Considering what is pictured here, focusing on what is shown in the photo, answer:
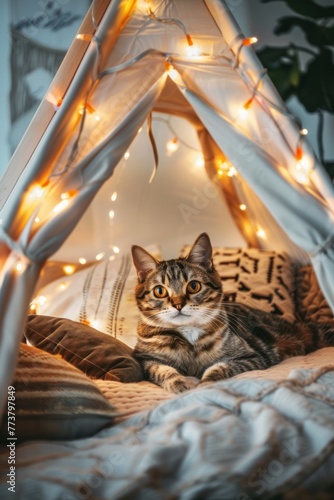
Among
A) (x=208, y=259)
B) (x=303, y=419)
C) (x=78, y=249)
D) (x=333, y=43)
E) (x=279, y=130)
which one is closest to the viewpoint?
(x=303, y=419)

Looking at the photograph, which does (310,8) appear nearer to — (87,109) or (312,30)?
(312,30)

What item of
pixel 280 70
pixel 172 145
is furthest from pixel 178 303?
pixel 280 70

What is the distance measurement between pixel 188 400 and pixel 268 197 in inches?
20.6

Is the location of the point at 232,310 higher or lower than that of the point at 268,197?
lower

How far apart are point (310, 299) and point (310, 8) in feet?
4.18

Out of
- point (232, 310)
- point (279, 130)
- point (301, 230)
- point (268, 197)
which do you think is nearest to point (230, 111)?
point (279, 130)

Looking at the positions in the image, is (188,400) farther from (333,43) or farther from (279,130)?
(333,43)

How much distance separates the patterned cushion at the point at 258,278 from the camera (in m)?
2.02

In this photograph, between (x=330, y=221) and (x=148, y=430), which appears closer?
(x=148, y=430)

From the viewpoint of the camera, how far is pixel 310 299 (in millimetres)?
2045

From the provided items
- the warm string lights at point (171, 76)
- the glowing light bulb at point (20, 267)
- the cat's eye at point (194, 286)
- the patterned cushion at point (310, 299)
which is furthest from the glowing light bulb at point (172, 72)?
the patterned cushion at point (310, 299)

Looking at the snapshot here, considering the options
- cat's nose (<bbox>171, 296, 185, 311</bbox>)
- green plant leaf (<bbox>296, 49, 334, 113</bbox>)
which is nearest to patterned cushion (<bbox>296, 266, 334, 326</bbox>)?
cat's nose (<bbox>171, 296, 185, 311</bbox>)

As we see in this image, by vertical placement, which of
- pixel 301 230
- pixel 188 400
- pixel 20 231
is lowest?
pixel 188 400

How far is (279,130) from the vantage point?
1.42 m
